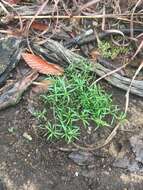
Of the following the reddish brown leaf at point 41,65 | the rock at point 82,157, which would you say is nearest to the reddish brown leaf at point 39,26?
the reddish brown leaf at point 41,65

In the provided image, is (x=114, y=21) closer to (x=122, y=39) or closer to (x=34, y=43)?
(x=122, y=39)

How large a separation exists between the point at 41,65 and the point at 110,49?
534 mm

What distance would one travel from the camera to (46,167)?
3145 mm

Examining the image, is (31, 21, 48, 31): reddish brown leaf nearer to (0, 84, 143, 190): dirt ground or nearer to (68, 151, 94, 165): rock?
(0, 84, 143, 190): dirt ground

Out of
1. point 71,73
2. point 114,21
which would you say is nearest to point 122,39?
point 114,21

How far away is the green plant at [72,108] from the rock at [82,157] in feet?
0.31

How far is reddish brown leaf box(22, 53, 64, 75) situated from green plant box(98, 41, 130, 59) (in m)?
0.35

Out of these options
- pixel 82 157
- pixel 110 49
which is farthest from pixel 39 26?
pixel 82 157

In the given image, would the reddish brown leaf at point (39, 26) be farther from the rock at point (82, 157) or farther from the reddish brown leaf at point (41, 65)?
the rock at point (82, 157)

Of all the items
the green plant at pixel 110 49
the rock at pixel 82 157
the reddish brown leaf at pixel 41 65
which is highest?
the reddish brown leaf at pixel 41 65

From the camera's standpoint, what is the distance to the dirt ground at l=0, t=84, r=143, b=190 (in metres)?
3.09

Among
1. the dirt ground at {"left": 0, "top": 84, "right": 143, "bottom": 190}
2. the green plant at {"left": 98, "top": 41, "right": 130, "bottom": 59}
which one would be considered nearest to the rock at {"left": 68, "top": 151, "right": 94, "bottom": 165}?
the dirt ground at {"left": 0, "top": 84, "right": 143, "bottom": 190}

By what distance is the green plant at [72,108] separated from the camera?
3270mm

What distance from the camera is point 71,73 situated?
3.53m
